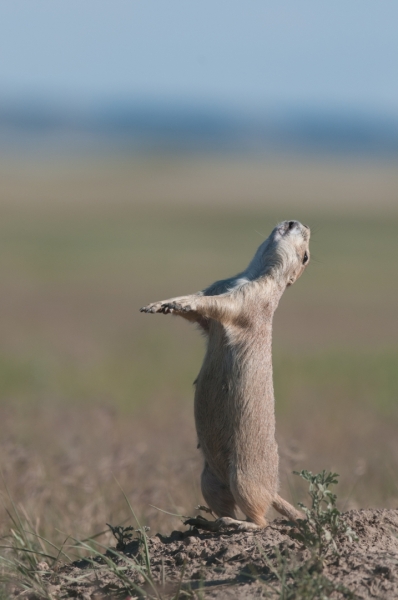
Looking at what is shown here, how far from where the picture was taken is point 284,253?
6.18 m

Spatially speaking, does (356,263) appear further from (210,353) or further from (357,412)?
(210,353)

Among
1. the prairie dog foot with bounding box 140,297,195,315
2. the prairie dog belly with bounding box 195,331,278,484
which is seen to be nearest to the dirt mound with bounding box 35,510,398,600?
the prairie dog belly with bounding box 195,331,278,484

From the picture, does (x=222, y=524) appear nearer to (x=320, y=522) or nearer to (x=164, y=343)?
(x=320, y=522)

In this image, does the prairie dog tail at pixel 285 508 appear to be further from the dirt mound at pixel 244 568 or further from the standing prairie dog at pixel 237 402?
the dirt mound at pixel 244 568

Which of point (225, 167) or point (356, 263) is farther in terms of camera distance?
point (225, 167)

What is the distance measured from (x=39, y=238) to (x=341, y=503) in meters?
38.9

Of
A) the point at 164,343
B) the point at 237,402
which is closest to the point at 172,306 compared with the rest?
the point at 237,402

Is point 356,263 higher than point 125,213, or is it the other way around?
point 125,213

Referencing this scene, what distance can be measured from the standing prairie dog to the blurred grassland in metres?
0.94

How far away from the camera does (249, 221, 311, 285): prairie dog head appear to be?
6.14m

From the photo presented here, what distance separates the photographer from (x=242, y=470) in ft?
17.7

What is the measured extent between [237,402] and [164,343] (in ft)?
44.2

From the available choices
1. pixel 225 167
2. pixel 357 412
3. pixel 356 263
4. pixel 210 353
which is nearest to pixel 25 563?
pixel 210 353

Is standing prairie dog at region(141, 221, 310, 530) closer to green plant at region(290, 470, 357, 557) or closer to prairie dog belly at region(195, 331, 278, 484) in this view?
prairie dog belly at region(195, 331, 278, 484)
